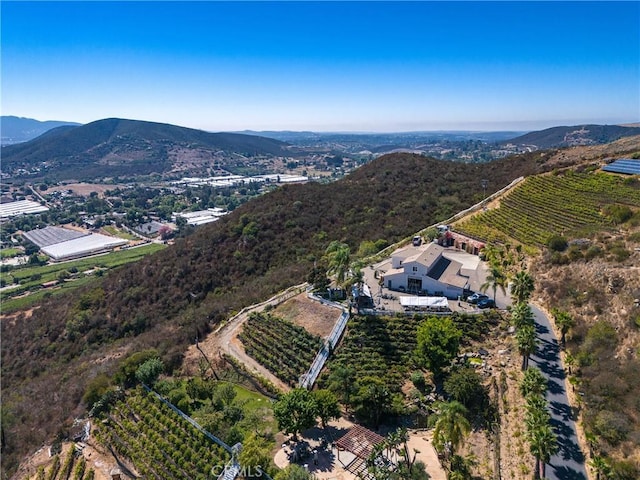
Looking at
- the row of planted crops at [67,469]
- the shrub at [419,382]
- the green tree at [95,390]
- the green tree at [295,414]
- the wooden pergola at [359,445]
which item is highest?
the green tree at [295,414]

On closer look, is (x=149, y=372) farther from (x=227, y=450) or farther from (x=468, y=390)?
(x=468, y=390)

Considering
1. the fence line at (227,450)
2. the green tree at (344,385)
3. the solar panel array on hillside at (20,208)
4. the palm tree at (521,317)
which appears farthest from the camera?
the solar panel array on hillside at (20,208)

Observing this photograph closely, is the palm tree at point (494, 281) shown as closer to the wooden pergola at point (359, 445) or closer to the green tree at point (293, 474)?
the wooden pergola at point (359, 445)

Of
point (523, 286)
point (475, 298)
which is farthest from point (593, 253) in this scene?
point (475, 298)

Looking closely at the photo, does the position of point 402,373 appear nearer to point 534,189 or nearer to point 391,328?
point 391,328

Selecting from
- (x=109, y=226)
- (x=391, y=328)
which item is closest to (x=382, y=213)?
(x=391, y=328)

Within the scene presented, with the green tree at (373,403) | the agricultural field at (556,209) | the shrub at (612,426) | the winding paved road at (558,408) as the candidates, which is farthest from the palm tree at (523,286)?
the agricultural field at (556,209)
